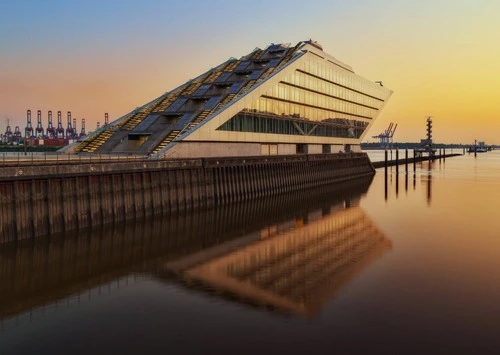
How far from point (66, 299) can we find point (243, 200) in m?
39.7

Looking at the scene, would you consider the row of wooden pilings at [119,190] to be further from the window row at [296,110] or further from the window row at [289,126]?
the window row at [296,110]

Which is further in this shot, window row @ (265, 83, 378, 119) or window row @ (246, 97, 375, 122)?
window row @ (265, 83, 378, 119)

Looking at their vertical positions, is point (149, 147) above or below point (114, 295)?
above

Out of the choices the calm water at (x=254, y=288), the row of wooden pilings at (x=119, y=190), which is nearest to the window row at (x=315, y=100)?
the row of wooden pilings at (x=119, y=190)

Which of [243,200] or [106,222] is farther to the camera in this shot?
[243,200]

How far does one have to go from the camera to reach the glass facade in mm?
77250

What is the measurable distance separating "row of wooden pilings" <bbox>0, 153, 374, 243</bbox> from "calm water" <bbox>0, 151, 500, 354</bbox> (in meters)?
1.94

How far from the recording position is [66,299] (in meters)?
25.5

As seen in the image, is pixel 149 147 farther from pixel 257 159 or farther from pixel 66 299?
pixel 66 299

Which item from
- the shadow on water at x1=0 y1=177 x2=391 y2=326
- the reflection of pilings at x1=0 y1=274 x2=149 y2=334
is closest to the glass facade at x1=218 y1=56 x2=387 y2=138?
the shadow on water at x1=0 y1=177 x2=391 y2=326

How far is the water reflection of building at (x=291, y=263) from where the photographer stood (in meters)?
26.3

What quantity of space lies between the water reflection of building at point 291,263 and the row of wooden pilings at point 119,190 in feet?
38.5

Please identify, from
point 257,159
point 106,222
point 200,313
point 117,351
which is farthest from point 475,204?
point 117,351

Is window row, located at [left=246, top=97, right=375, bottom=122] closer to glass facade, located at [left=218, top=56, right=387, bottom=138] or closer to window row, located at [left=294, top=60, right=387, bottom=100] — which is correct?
glass facade, located at [left=218, top=56, right=387, bottom=138]
